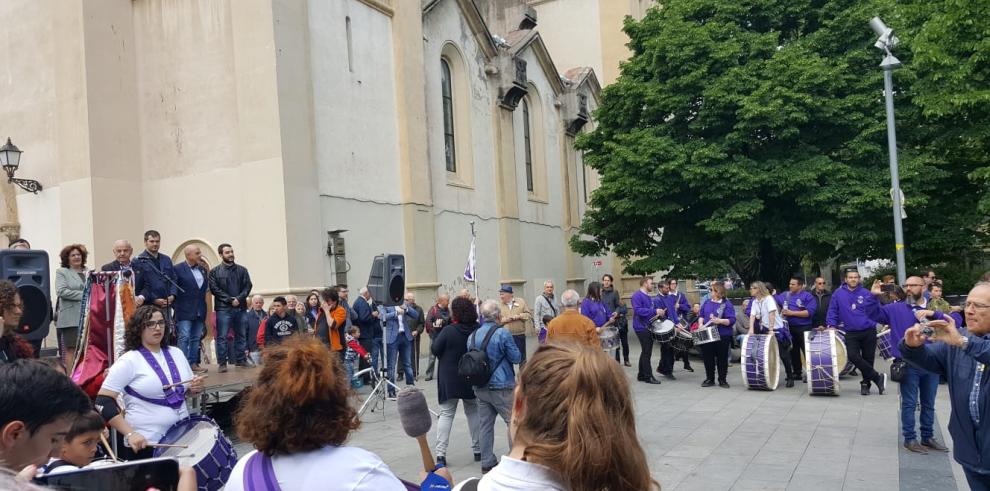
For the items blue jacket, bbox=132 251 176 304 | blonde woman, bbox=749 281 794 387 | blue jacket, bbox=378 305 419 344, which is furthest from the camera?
blue jacket, bbox=378 305 419 344

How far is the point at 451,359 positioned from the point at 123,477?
235 inches

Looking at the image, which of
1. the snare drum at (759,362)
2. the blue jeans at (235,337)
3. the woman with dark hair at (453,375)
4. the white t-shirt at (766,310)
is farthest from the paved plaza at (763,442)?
the blue jeans at (235,337)

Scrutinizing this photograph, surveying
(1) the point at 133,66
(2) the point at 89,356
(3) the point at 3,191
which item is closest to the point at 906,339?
(2) the point at 89,356

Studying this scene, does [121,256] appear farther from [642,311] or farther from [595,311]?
[642,311]

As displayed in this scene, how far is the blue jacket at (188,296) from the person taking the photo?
34.8 feet

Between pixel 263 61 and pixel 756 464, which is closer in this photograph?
pixel 756 464

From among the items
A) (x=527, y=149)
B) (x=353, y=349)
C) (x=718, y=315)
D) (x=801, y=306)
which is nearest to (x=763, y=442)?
(x=718, y=315)

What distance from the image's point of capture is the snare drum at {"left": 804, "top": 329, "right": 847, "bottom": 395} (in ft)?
40.0

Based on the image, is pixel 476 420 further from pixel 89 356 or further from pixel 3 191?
pixel 3 191

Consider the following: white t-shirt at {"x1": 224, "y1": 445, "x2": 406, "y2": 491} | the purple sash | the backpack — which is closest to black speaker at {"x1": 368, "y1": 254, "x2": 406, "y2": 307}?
the backpack

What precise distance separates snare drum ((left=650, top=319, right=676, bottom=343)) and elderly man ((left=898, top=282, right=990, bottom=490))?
970 centimetres

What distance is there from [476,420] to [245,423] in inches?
234

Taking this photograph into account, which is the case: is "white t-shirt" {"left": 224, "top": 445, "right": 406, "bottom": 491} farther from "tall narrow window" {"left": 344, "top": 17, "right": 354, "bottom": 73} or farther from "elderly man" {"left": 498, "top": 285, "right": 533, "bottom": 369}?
"tall narrow window" {"left": 344, "top": 17, "right": 354, "bottom": 73}

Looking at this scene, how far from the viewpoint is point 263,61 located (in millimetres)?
16969
